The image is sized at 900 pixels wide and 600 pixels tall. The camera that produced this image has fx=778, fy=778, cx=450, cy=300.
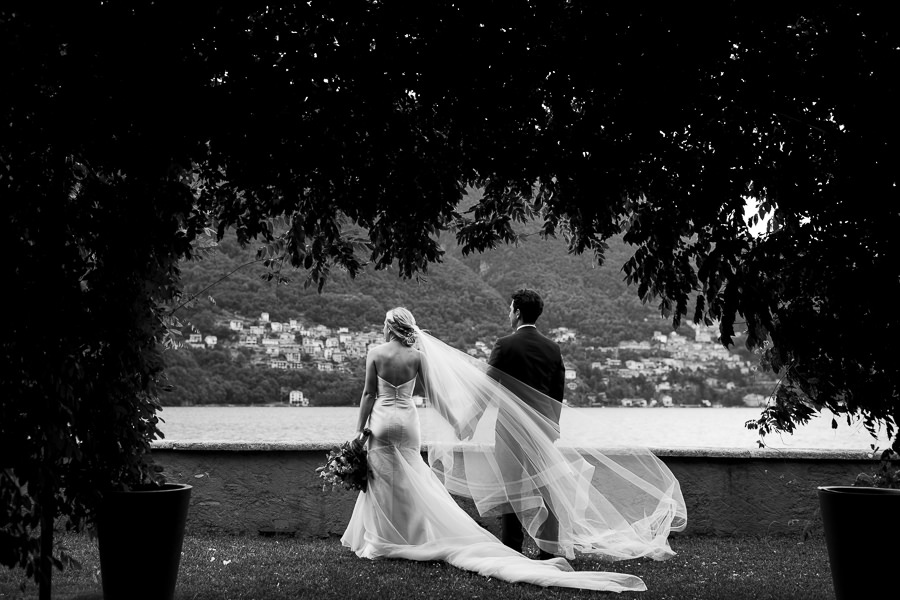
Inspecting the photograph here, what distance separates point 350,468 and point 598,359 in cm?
1282

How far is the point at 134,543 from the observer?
4820 mm

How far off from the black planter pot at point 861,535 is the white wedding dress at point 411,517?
2010mm

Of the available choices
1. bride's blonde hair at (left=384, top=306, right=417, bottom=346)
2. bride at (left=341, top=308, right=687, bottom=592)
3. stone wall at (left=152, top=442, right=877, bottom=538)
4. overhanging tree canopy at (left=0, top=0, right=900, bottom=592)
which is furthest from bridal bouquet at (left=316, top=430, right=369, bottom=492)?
overhanging tree canopy at (left=0, top=0, right=900, bottom=592)

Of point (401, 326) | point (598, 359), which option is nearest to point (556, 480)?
point (401, 326)

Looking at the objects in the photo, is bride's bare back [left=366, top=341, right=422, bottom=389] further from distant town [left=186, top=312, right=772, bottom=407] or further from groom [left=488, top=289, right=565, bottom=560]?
distant town [left=186, top=312, right=772, bottom=407]

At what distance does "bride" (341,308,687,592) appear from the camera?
658 centimetres

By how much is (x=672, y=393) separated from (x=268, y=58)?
23.4 meters

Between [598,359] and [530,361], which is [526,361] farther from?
[598,359]

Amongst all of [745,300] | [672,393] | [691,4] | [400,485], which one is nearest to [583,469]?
[400,485]

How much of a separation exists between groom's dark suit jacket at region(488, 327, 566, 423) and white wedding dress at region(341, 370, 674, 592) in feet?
2.72

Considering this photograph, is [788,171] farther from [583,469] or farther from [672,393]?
[672,393]

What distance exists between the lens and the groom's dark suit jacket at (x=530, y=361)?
6922 millimetres

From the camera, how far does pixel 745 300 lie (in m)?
3.91

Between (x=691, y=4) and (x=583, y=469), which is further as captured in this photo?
(x=583, y=469)
